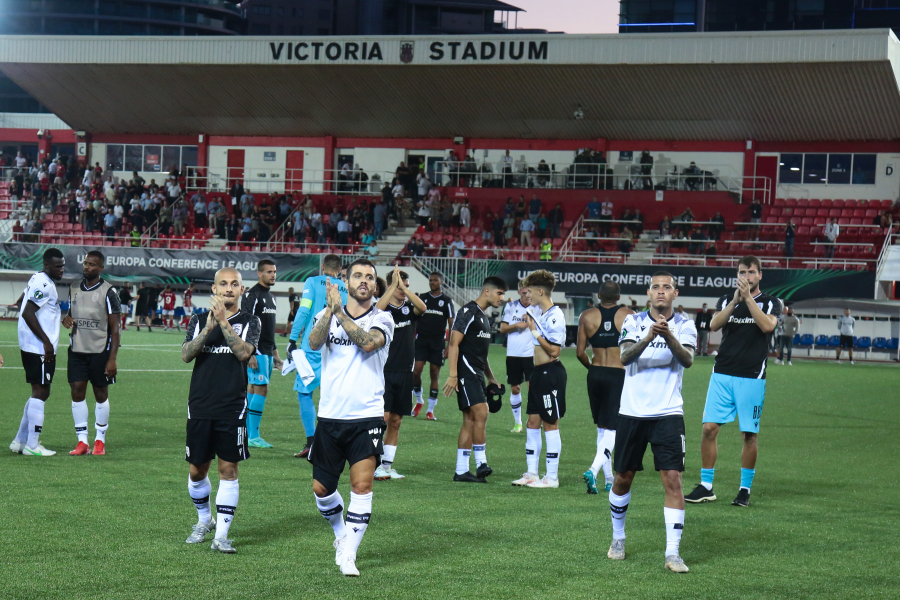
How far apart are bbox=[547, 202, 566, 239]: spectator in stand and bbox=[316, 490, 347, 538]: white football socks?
33.2 m

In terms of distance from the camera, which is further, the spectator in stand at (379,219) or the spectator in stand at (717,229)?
the spectator in stand at (379,219)

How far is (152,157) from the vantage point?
1955 inches

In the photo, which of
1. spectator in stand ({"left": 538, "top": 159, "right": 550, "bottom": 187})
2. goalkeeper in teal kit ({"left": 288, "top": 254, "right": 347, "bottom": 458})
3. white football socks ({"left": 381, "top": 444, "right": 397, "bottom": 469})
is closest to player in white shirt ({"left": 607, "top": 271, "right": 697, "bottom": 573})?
white football socks ({"left": 381, "top": 444, "right": 397, "bottom": 469})

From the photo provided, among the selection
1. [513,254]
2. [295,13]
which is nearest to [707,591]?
[513,254]

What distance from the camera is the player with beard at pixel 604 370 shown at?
378 inches

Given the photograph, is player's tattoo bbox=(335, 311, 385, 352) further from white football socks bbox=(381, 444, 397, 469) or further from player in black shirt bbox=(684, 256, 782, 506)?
player in black shirt bbox=(684, 256, 782, 506)

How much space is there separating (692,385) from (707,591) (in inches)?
638

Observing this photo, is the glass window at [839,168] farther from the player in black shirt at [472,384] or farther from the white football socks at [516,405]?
the player in black shirt at [472,384]

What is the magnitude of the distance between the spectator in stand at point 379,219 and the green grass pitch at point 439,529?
27.5m

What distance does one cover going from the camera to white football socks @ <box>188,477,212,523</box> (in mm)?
6984

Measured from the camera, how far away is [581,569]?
263 inches

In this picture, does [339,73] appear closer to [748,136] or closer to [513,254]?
[513,254]

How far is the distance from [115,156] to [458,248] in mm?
22527

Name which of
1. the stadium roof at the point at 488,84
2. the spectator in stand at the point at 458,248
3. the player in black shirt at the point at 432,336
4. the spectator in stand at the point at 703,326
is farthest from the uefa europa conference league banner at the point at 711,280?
the player in black shirt at the point at 432,336
